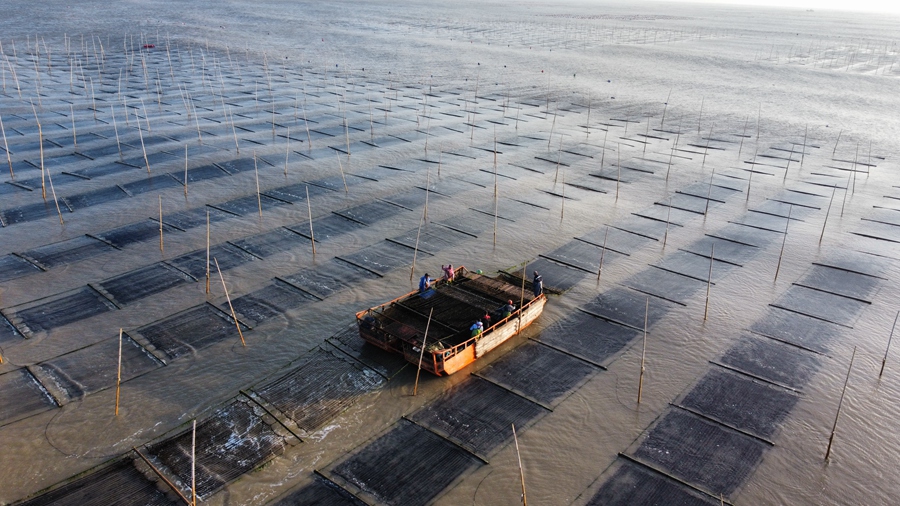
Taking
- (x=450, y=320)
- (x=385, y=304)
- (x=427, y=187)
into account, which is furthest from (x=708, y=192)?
(x=385, y=304)

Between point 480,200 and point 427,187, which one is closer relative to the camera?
point 427,187

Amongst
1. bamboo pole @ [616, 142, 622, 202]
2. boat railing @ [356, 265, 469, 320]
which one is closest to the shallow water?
bamboo pole @ [616, 142, 622, 202]

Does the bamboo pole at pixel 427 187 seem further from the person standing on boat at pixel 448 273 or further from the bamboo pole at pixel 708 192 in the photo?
the bamboo pole at pixel 708 192

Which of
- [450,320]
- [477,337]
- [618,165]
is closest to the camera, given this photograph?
[477,337]

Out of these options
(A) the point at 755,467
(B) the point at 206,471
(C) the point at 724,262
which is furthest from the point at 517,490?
(C) the point at 724,262

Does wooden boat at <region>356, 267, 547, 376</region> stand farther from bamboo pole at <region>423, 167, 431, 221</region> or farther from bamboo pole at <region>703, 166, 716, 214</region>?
bamboo pole at <region>703, 166, 716, 214</region>

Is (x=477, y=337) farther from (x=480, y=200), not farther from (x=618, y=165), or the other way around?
(x=618, y=165)

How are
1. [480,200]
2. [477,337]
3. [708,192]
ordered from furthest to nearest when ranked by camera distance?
[708,192]
[480,200]
[477,337]

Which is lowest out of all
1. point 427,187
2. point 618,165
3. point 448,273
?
point 448,273

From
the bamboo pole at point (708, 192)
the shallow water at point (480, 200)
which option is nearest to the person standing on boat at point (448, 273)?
the shallow water at point (480, 200)
